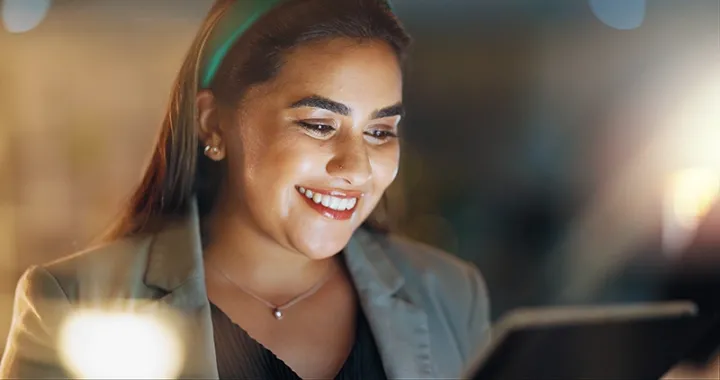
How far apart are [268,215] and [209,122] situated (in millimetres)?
116

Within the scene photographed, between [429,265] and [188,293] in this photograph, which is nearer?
[188,293]

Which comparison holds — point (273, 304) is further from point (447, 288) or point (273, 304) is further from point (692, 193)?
point (692, 193)

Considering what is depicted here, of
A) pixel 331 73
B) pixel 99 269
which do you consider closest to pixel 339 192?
pixel 331 73

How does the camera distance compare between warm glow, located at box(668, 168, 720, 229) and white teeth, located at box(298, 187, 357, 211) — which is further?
warm glow, located at box(668, 168, 720, 229)

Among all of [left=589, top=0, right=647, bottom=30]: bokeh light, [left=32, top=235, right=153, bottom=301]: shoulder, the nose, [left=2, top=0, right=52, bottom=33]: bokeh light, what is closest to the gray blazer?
[left=32, top=235, right=153, bottom=301]: shoulder

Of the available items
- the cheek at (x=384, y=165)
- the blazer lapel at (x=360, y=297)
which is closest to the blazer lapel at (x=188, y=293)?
the blazer lapel at (x=360, y=297)

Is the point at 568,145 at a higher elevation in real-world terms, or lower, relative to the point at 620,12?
lower

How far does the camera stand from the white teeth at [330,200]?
Answer: 2.47 feet

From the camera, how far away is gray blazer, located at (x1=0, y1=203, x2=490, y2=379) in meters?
0.72

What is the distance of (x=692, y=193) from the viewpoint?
2.98ft

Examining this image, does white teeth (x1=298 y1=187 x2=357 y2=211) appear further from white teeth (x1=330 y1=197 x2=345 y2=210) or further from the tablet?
the tablet

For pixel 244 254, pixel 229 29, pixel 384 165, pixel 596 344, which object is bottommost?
pixel 596 344

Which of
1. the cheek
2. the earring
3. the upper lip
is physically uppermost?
the earring

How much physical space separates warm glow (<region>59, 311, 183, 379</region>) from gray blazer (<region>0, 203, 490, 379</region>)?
12 millimetres
